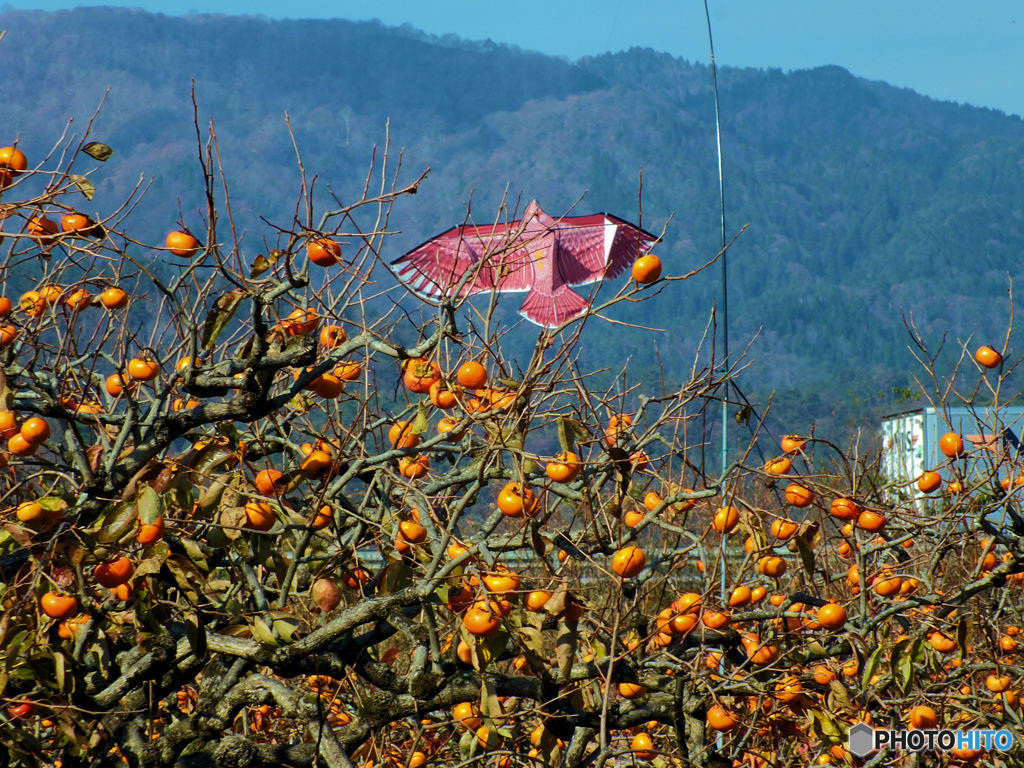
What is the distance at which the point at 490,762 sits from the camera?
8.55 ft

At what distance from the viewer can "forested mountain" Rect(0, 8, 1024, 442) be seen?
100125 millimetres

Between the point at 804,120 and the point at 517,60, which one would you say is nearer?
the point at 804,120

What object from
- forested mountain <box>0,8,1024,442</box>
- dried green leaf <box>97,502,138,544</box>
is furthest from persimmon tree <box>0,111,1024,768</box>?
forested mountain <box>0,8,1024,442</box>

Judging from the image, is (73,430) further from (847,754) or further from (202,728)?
(847,754)

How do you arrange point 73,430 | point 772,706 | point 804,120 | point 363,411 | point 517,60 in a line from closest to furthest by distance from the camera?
point 73,430 → point 363,411 → point 772,706 → point 804,120 → point 517,60

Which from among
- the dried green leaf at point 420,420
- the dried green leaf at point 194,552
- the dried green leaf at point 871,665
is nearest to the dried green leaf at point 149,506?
the dried green leaf at point 194,552

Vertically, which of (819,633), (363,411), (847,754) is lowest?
(847,754)

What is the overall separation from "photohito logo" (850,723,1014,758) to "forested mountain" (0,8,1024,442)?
2930 inches

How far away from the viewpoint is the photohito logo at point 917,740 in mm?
2865

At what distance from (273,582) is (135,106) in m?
141

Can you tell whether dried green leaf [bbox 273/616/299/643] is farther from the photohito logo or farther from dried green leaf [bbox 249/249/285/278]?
the photohito logo

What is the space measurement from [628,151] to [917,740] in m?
139

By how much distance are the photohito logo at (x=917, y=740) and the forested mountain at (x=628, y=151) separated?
7442cm

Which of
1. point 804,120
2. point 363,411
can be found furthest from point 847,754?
point 804,120
